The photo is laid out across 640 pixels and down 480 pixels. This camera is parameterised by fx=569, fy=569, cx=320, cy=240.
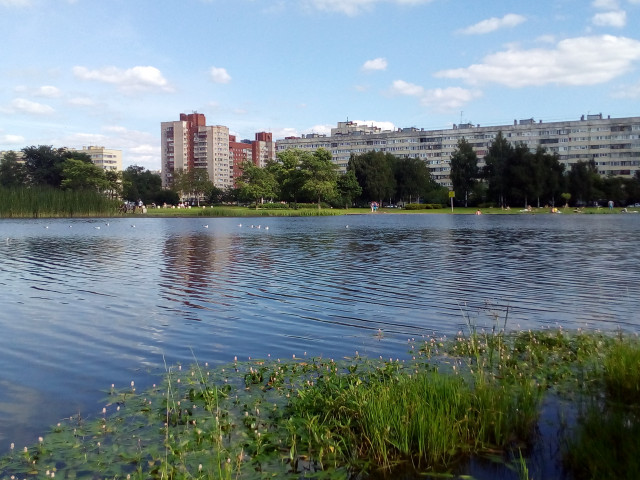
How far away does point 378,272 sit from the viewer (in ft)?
77.3

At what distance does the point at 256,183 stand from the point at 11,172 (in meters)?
63.0

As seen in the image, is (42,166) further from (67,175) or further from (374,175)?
(374,175)

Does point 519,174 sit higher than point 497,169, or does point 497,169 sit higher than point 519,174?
point 497,169

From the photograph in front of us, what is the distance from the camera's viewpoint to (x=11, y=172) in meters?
138

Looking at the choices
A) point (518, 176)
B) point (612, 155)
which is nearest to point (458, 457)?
point (518, 176)

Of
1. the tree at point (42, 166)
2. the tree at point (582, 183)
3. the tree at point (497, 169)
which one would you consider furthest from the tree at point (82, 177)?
the tree at point (582, 183)

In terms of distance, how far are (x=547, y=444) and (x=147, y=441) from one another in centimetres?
468

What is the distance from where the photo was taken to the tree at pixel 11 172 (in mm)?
133038

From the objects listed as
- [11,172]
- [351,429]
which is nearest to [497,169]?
[11,172]

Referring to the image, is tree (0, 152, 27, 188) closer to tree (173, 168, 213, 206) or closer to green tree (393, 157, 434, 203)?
tree (173, 168, 213, 206)

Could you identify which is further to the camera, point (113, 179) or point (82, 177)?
point (113, 179)

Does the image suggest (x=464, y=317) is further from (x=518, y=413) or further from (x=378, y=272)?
(x=378, y=272)

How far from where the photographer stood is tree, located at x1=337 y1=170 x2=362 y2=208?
125125mm

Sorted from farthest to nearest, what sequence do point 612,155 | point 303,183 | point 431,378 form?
point 612,155 < point 303,183 < point 431,378
